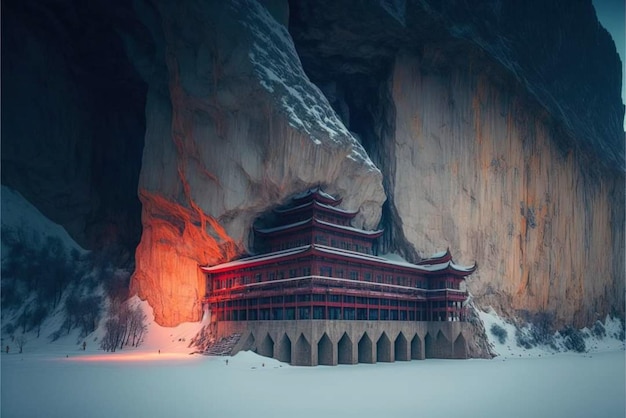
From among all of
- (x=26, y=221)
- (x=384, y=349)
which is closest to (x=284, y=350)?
(x=384, y=349)

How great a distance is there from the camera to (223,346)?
45344 mm

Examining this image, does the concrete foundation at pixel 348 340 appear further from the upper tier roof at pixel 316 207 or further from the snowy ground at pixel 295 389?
the upper tier roof at pixel 316 207

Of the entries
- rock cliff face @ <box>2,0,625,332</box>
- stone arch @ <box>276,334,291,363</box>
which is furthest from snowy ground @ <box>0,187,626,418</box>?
rock cliff face @ <box>2,0,625,332</box>

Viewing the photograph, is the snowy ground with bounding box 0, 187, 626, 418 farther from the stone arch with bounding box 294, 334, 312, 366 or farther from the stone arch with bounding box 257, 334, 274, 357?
the stone arch with bounding box 294, 334, 312, 366

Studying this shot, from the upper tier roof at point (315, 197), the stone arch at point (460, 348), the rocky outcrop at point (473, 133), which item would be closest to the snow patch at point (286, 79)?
the upper tier roof at point (315, 197)

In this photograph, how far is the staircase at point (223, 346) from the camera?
146 ft

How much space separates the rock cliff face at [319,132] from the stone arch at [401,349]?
51.6ft

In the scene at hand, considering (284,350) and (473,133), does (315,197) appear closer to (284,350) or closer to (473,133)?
(284,350)

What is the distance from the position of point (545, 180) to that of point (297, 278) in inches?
1816

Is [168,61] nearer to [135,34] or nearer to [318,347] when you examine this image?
[135,34]

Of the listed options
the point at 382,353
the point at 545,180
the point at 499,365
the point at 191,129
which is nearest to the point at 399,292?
the point at 382,353

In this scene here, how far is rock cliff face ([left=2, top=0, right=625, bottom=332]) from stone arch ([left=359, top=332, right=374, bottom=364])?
16.1 metres

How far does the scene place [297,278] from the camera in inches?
1674

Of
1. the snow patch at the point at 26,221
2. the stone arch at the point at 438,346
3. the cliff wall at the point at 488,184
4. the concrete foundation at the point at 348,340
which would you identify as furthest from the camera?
the snow patch at the point at 26,221
